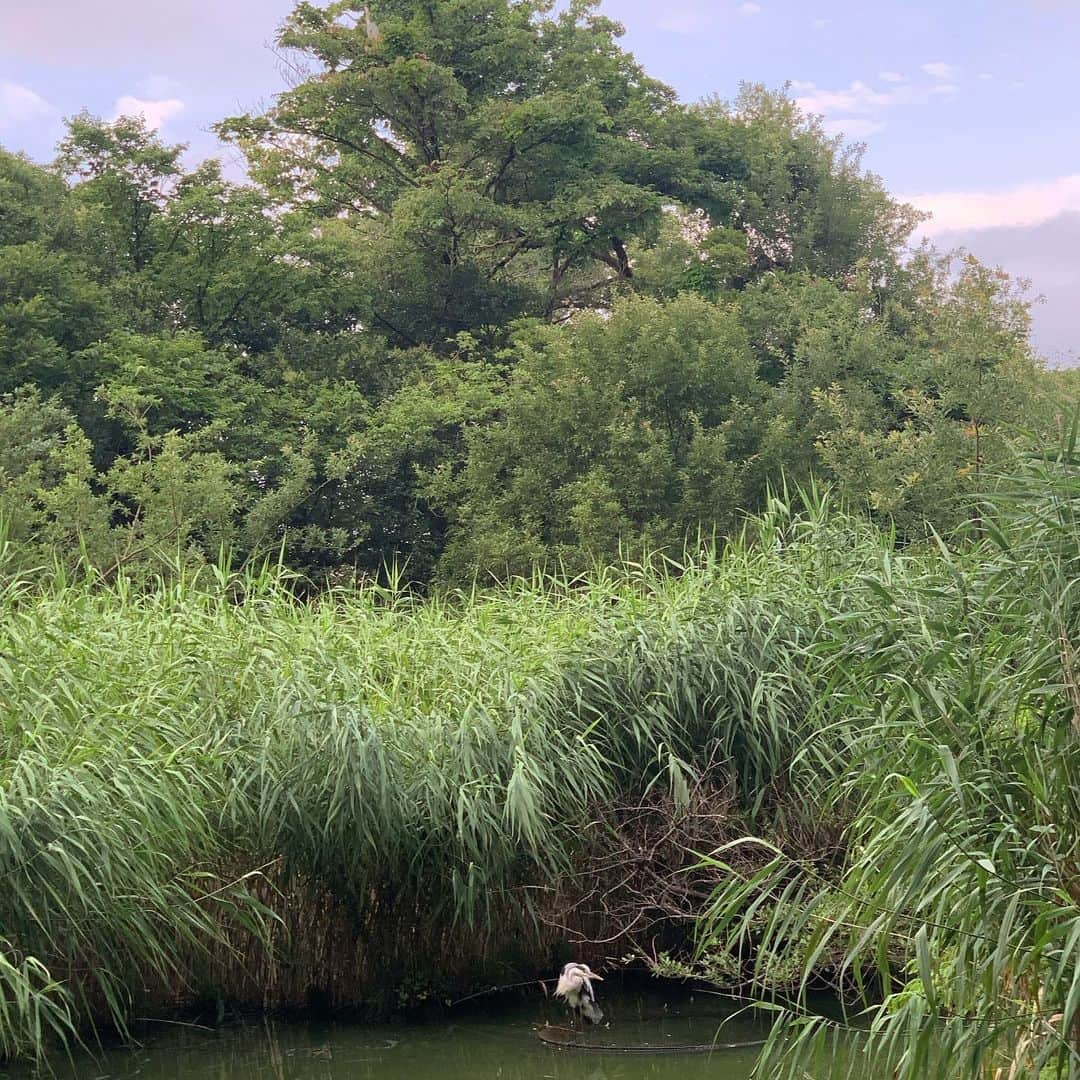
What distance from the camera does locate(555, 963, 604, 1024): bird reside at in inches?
226

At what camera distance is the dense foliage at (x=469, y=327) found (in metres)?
15.2

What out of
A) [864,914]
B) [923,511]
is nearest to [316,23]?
[923,511]

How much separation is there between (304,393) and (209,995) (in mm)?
12878

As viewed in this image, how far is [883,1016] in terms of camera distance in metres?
3.47

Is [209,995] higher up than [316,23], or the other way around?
[316,23]


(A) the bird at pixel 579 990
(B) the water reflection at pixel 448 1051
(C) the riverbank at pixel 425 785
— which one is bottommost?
(B) the water reflection at pixel 448 1051

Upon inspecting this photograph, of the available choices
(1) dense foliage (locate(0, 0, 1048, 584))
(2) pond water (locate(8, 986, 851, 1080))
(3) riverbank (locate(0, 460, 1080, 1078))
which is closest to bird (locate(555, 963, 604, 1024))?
(2) pond water (locate(8, 986, 851, 1080))

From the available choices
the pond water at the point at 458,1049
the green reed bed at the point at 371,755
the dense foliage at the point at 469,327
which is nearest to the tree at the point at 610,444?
the dense foliage at the point at 469,327

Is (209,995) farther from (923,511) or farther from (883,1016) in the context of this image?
(923,511)

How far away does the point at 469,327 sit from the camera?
19859mm

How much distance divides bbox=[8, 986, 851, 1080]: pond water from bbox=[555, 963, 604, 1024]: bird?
94mm

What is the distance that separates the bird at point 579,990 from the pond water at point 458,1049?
94mm

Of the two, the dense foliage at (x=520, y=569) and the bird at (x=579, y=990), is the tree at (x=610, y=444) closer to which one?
the dense foliage at (x=520, y=569)

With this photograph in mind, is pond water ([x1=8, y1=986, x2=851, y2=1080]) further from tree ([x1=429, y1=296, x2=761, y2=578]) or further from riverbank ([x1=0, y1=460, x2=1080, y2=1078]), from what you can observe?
tree ([x1=429, y1=296, x2=761, y2=578])
